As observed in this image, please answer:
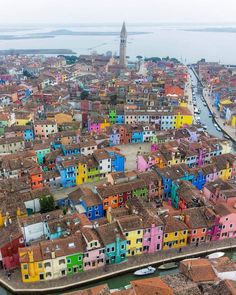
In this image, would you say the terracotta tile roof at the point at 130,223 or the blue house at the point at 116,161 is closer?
the terracotta tile roof at the point at 130,223

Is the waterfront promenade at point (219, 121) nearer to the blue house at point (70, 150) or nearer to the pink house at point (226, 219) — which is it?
the blue house at point (70, 150)

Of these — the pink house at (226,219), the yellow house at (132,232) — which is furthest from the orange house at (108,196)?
the pink house at (226,219)

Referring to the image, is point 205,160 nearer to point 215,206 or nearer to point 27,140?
point 215,206

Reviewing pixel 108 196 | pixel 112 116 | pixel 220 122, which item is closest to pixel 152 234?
pixel 108 196

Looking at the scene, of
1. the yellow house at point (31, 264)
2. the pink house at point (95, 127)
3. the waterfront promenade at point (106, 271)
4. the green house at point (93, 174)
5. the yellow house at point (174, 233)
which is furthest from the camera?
the pink house at point (95, 127)

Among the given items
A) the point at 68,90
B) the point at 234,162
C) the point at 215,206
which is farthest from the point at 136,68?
the point at 215,206

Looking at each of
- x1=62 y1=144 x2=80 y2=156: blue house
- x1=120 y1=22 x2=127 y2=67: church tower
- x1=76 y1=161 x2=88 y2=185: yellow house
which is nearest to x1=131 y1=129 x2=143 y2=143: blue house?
x1=62 y1=144 x2=80 y2=156: blue house

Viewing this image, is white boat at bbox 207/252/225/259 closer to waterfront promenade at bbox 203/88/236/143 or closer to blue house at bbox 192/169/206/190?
blue house at bbox 192/169/206/190
